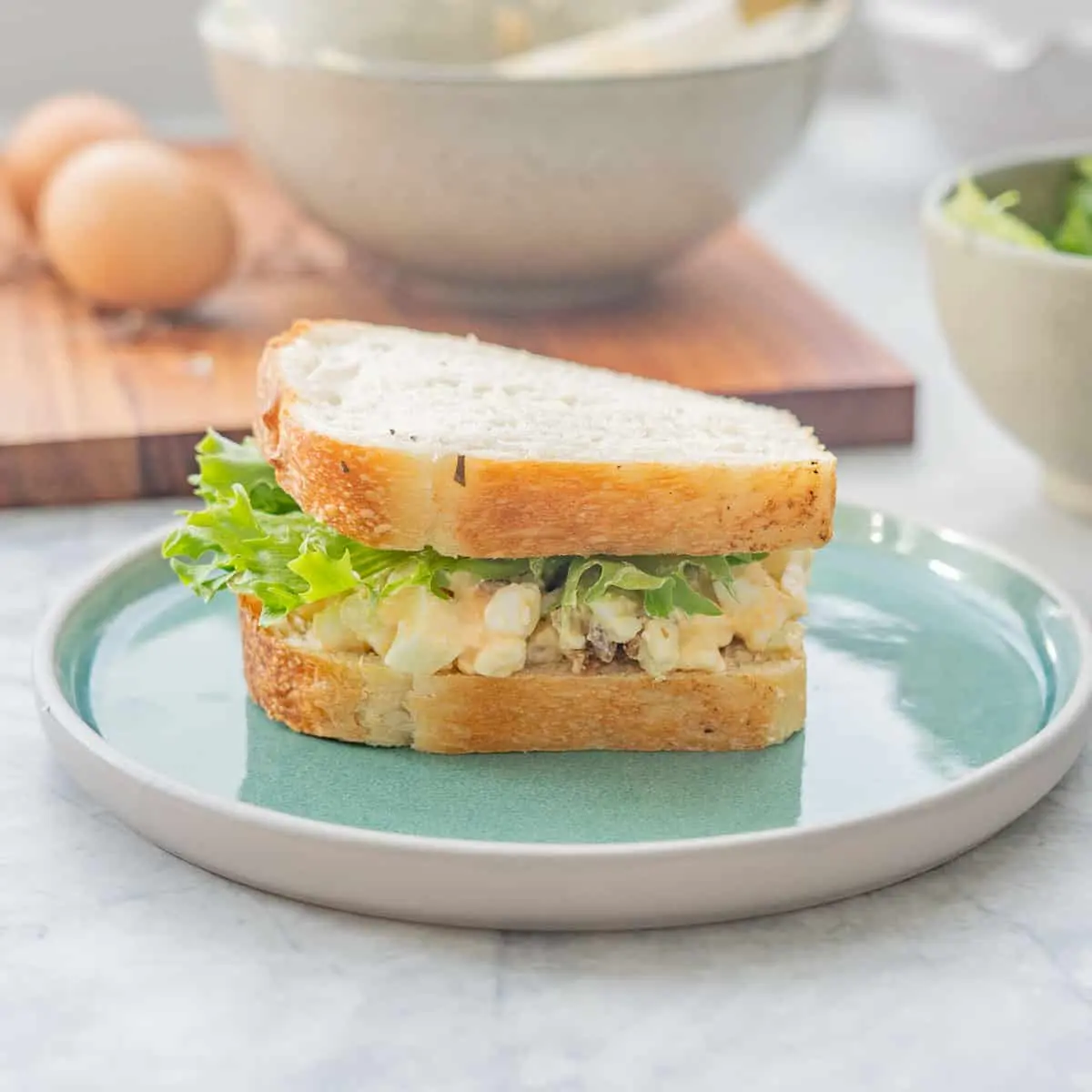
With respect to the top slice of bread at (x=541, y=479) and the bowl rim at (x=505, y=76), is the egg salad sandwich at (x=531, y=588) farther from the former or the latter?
the bowl rim at (x=505, y=76)

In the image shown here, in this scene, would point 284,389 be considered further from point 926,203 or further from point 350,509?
point 926,203

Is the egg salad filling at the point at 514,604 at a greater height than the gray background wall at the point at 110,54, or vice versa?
the egg salad filling at the point at 514,604

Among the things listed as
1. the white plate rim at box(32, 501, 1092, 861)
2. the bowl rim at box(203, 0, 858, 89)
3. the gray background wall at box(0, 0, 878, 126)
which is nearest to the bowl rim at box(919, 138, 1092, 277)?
the bowl rim at box(203, 0, 858, 89)

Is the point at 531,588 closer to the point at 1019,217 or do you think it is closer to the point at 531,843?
the point at 531,843

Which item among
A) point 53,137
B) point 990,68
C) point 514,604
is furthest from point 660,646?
point 990,68

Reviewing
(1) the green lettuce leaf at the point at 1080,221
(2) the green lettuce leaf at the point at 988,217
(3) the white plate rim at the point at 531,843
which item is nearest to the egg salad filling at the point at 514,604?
(3) the white plate rim at the point at 531,843

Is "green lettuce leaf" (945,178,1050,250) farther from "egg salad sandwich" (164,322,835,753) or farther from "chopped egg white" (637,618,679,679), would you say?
"chopped egg white" (637,618,679,679)

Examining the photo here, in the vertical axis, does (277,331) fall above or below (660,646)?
below
